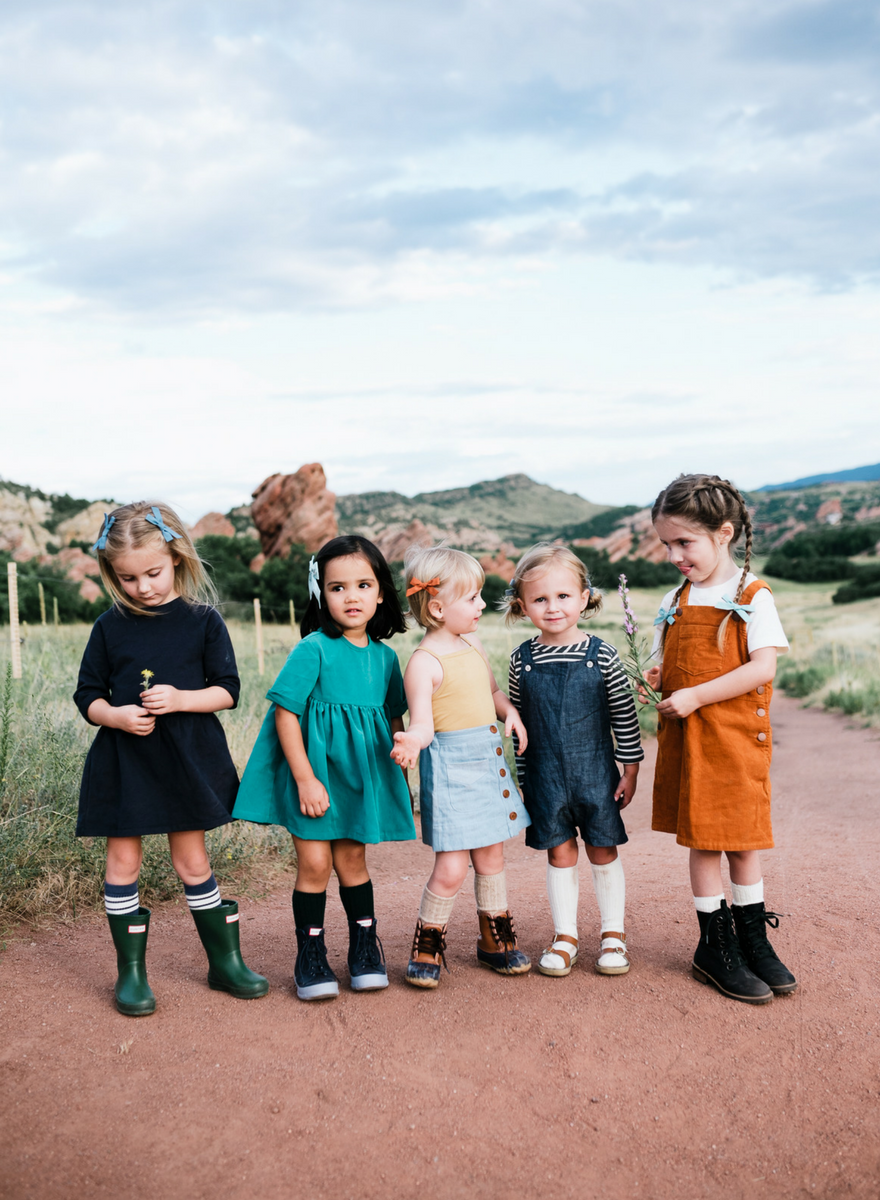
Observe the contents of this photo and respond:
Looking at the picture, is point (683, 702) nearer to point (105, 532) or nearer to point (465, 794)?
point (465, 794)

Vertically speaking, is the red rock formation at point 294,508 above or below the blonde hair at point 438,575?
above

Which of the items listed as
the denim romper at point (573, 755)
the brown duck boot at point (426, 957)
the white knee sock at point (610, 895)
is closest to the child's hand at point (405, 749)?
the denim romper at point (573, 755)

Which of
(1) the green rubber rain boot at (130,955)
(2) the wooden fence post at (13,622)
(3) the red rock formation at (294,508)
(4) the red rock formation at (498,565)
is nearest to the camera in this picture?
(1) the green rubber rain boot at (130,955)

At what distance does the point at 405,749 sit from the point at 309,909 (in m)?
0.81

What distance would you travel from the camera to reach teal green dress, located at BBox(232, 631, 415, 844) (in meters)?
3.37

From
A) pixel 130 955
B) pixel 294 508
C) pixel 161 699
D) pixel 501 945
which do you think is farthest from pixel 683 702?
pixel 294 508

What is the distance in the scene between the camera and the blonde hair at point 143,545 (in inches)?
131

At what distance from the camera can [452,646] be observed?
3562 mm

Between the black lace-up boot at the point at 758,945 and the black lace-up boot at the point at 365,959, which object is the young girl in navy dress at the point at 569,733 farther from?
the black lace-up boot at the point at 365,959

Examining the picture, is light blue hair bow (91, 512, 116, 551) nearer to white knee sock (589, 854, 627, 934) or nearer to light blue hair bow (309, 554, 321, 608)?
light blue hair bow (309, 554, 321, 608)

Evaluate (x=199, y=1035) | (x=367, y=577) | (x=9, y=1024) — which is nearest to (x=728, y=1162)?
(x=199, y=1035)

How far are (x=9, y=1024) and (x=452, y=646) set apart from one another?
202 centimetres

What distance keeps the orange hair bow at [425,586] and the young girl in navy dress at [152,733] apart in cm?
72

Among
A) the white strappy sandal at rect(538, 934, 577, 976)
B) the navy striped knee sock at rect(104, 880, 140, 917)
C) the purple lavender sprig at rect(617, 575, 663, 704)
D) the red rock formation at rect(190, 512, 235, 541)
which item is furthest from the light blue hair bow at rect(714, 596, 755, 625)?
the red rock formation at rect(190, 512, 235, 541)
